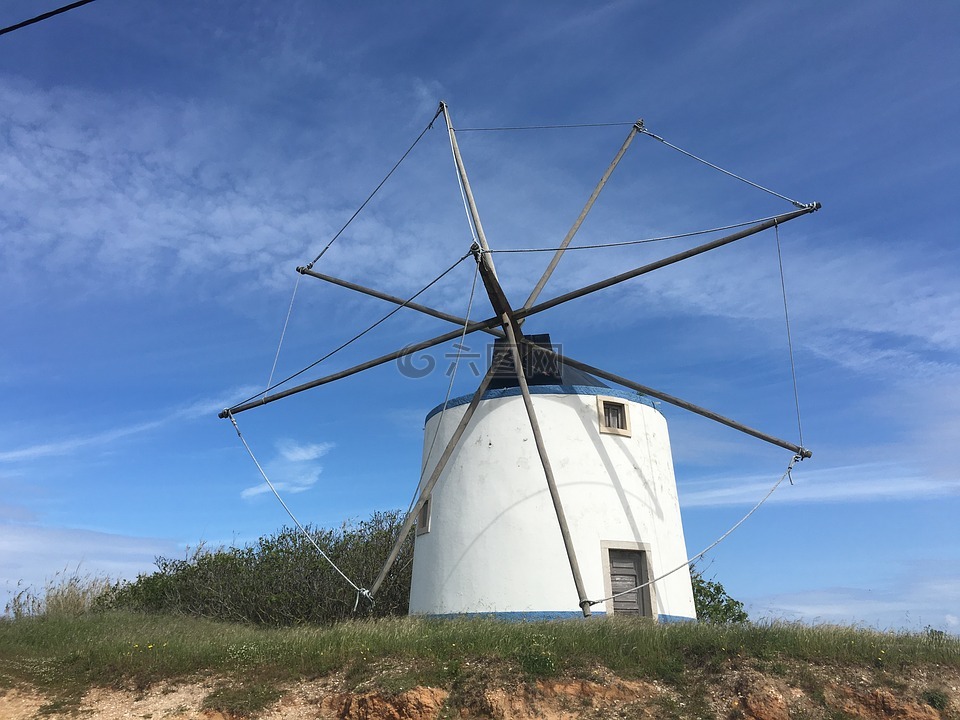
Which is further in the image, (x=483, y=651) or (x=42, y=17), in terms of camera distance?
(x=483, y=651)

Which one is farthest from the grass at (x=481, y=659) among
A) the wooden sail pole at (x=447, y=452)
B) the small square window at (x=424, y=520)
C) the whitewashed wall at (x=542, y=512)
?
the small square window at (x=424, y=520)

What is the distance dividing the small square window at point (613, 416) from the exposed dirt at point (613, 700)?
214 inches

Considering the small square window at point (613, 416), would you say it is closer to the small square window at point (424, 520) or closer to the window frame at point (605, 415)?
the window frame at point (605, 415)

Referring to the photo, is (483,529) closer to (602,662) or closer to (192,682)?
(602,662)

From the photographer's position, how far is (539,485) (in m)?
14.9

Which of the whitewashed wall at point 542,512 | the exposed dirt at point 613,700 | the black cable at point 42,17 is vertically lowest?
the exposed dirt at point 613,700

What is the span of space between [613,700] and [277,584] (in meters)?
15.8

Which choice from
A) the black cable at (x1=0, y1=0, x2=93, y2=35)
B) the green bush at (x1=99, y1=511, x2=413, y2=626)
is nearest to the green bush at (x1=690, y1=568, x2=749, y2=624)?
the green bush at (x1=99, y1=511, x2=413, y2=626)

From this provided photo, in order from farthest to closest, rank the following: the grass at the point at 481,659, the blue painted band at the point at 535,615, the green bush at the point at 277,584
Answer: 1. the green bush at the point at 277,584
2. the blue painted band at the point at 535,615
3. the grass at the point at 481,659

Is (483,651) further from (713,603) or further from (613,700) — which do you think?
(713,603)

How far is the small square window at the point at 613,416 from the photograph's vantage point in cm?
1555

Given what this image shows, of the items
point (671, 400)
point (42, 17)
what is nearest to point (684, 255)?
point (671, 400)

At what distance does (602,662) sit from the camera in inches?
444

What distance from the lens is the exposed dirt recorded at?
33.9 feet
